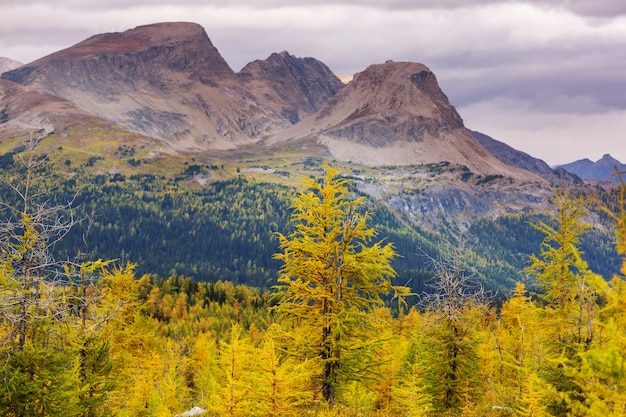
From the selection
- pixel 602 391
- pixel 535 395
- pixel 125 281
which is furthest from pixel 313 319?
pixel 125 281

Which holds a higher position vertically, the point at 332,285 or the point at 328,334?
the point at 332,285

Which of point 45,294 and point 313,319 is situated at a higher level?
point 45,294

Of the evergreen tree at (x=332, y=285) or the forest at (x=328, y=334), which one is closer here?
the forest at (x=328, y=334)

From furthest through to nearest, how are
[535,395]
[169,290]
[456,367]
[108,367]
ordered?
[169,290] → [456,367] → [108,367] → [535,395]

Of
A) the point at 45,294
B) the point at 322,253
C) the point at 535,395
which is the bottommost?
the point at 535,395

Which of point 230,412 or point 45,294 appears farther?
point 230,412

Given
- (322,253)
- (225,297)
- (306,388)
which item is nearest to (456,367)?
(306,388)

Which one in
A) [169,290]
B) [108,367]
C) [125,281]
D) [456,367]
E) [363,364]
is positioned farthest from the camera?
[169,290]

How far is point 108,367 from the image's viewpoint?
22547mm

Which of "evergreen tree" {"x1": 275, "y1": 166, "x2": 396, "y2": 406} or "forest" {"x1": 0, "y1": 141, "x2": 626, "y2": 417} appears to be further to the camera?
"evergreen tree" {"x1": 275, "y1": 166, "x2": 396, "y2": 406}

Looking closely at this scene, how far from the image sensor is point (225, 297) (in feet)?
429

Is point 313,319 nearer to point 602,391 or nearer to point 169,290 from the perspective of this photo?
point 602,391

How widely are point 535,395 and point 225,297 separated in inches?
4687

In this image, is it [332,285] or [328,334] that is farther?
[332,285]
